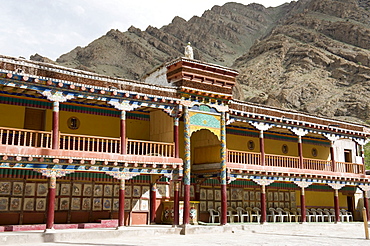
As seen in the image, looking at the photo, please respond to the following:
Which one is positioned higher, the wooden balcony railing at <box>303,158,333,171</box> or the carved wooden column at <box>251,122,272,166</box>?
the carved wooden column at <box>251,122,272,166</box>

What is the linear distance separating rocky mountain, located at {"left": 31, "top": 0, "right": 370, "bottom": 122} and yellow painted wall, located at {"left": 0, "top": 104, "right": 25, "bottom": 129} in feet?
159

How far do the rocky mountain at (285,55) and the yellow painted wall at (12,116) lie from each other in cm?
4840

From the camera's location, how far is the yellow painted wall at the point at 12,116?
51.2 ft

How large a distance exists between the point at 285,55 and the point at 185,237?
2672 inches

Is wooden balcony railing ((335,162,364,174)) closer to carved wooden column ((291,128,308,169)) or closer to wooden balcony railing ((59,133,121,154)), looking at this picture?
carved wooden column ((291,128,308,169))

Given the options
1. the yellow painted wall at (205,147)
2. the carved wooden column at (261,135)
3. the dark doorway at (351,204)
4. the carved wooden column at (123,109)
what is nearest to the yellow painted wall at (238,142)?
the carved wooden column at (261,135)

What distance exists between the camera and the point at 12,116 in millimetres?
15773

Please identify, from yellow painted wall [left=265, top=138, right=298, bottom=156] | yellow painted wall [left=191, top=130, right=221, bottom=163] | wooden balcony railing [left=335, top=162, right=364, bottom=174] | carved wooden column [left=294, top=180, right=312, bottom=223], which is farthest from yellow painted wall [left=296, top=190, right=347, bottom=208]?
yellow painted wall [left=191, top=130, right=221, bottom=163]

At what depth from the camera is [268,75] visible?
7350 centimetres

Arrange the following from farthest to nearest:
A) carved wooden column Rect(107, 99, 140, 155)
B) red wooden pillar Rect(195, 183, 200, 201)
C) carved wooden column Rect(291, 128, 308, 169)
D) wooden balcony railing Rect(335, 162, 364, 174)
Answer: wooden balcony railing Rect(335, 162, 364, 174) < carved wooden column Rect(291, 128, 308, 169) < red wooden pillar Rect(195, 183, 200, 201) < carved wooden column Rect(107, 99, 140, 155)

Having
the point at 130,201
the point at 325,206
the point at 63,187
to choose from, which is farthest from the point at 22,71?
the point at 325,206

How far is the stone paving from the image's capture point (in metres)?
13.0

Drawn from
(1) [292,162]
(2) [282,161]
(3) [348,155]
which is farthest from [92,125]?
(3) [348,155]

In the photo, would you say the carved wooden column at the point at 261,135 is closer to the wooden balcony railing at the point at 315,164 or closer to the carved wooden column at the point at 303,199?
the carved wooden column at the point at 303,199
